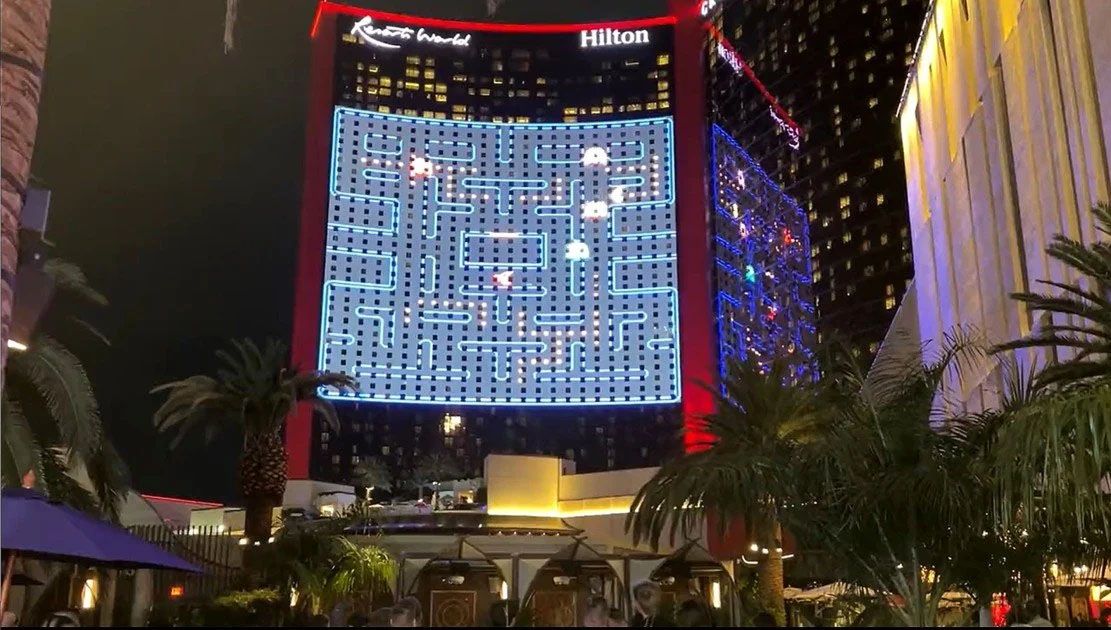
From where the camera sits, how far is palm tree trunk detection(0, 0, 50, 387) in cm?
495

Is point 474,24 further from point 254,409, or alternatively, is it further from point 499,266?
point 254,409

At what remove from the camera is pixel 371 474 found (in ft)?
194

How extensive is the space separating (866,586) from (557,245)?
46754mm

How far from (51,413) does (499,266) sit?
42895mm

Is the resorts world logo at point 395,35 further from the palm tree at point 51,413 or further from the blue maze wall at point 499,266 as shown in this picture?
the palm tree at point 51,413

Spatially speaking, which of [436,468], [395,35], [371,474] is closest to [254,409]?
[371,474]

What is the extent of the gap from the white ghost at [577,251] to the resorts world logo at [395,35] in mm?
15134

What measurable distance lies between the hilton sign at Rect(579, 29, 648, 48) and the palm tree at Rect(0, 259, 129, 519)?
48750 mm

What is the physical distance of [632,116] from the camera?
57.9 metres

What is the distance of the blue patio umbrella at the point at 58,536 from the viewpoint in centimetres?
918

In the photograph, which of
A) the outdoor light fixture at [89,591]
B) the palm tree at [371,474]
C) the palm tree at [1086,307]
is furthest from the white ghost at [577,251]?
the palm tree at [1086,307]

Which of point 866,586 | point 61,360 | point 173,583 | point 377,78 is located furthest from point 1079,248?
point 377,78

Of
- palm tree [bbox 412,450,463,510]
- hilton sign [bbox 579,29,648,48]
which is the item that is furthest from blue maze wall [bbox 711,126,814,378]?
palm tree [bbox 412,450,463,510]

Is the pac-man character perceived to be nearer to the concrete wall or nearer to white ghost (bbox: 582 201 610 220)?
white ghost (bbox: 582 201 610 220)
